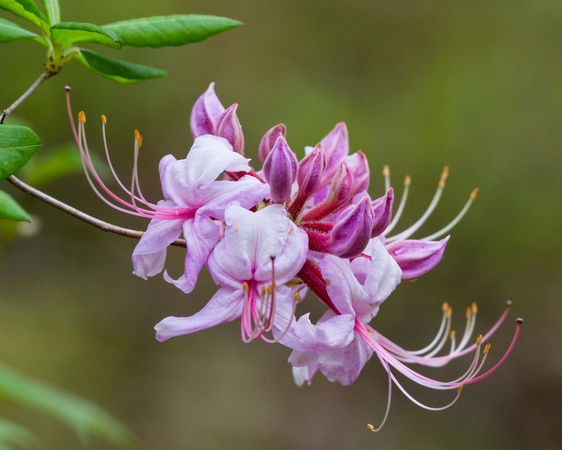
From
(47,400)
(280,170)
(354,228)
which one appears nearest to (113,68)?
(280,170)

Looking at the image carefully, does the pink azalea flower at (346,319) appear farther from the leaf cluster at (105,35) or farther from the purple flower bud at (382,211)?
the leaf cluster at (105,35)

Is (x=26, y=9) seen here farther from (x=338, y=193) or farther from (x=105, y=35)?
(x=338, y=193)

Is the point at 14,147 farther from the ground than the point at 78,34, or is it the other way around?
the point at 78,34

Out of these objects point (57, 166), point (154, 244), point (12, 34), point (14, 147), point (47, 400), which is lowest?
point (47, 400)

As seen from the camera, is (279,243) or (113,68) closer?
(279,243)

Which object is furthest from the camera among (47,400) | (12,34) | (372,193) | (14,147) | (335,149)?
(372,193)

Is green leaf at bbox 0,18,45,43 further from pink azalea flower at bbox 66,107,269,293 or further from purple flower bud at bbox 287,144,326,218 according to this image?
purple flower bud at bbox 287,144,326,218

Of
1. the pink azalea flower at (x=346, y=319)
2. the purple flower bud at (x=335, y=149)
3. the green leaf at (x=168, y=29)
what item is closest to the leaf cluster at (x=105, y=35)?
the green leaf at (x=168, y=29)
